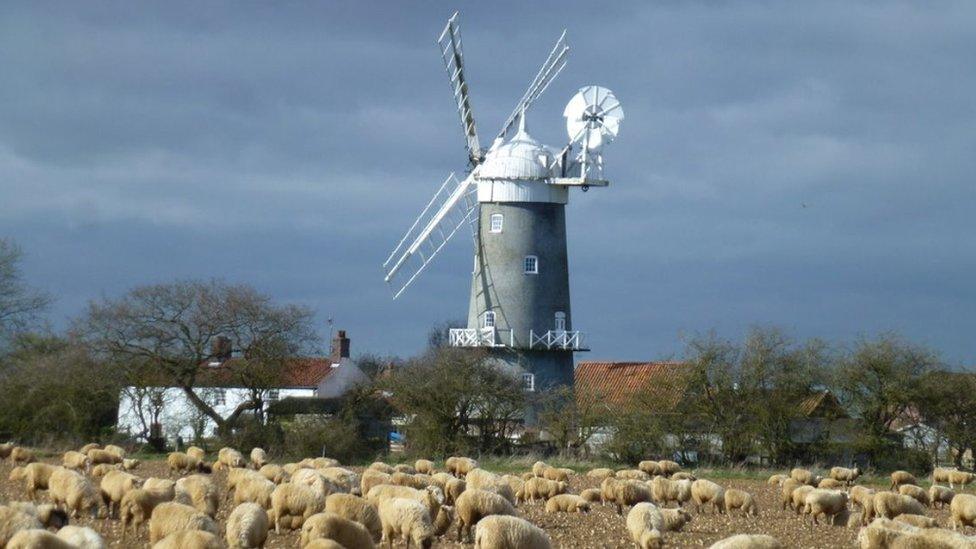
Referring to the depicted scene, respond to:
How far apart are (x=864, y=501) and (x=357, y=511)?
43.7 feet

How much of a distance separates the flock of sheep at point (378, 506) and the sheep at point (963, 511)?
0.02m

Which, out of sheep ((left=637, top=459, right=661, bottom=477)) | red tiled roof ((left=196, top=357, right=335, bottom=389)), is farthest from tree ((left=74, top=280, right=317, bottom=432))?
sheep ((left=637, top=459, right=661, bottom=477))

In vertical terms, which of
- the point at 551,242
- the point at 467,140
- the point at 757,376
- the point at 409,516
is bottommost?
the point at 409,516

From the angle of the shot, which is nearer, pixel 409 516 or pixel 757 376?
pixel 409 516

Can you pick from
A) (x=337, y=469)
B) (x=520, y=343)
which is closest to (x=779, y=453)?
(x=520, y=343)

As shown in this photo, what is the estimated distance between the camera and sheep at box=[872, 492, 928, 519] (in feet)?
85.0

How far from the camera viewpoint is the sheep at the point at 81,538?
48.6ft

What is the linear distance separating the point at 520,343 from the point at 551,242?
432 cm

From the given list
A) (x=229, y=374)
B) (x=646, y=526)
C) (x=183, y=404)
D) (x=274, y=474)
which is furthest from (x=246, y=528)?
(x=183, y=404)

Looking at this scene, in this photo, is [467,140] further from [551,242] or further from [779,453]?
[779,453]

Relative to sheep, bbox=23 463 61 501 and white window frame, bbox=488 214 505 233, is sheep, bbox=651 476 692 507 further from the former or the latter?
white window frame, bbox=488 214 505 233

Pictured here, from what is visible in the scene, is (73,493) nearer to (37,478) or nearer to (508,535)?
(37,478)

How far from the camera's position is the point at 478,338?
51.4 m

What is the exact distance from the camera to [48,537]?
46.1ft
